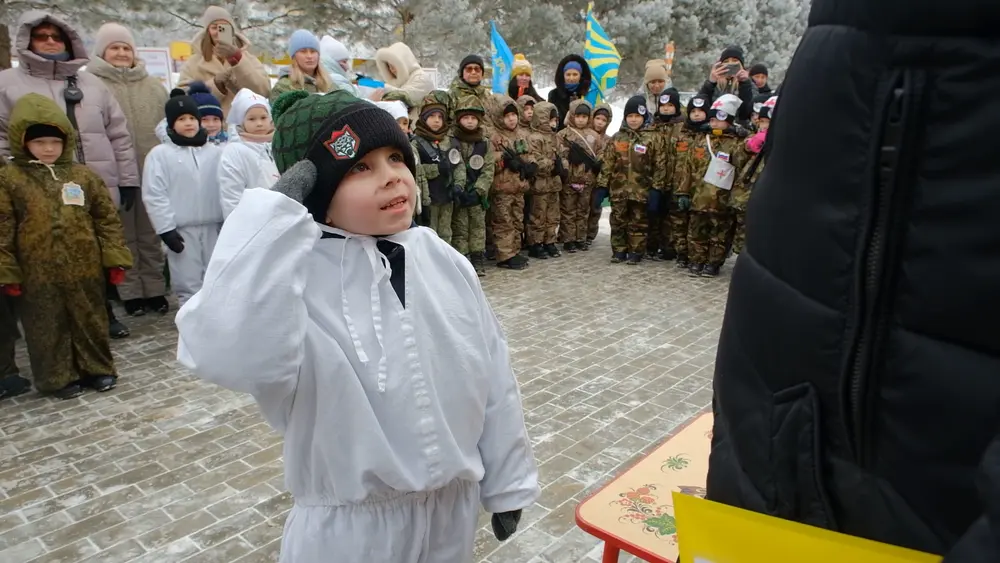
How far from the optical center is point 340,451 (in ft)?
4.98

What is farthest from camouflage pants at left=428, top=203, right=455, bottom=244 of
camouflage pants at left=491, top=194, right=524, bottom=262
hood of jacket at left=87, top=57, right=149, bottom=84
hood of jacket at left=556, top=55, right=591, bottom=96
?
hood of jacket at left=556, top=55, right=591, bottom=96

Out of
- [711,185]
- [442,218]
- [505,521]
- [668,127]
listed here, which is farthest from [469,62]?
[505,521]

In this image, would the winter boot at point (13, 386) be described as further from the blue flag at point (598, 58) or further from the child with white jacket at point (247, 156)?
the blue flag at point (598, 58)

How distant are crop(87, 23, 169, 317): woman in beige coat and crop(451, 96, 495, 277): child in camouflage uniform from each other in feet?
9.59

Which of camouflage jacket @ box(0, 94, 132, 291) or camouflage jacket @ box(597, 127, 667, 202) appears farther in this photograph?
camouflage jacket @ box(597, 127, 667, 202)

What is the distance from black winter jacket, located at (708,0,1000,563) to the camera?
767 mm

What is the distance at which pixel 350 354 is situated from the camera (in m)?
1.51

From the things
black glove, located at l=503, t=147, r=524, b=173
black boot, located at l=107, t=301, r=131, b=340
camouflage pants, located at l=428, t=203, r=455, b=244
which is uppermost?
black glove, located at l=503, t=147, r=524, b=173

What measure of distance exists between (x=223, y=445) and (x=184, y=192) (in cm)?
249

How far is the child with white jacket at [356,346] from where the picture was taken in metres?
1.38

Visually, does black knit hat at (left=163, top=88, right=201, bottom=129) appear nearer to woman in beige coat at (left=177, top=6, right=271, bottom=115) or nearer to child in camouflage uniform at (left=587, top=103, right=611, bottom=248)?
woman in beige coat at (left=177, top=6, right=271, bottom=115)

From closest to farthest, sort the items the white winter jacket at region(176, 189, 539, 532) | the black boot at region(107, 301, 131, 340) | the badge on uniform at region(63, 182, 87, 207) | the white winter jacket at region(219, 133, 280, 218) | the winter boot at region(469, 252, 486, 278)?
1. the white winter jacket at region(176, 189, 539, 532)
2. the badge on uniform at region(63, 182, 87, 207)
3. the white winter jacket at region(219, 133, 280, 218)
4. the black boot at region(107, 301, 131, 340)
5. the winter boot at region(469, 252, 486, 278)

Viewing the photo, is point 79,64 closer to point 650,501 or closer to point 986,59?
point 650,501

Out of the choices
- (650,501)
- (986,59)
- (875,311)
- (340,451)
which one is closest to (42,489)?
(340,451)
